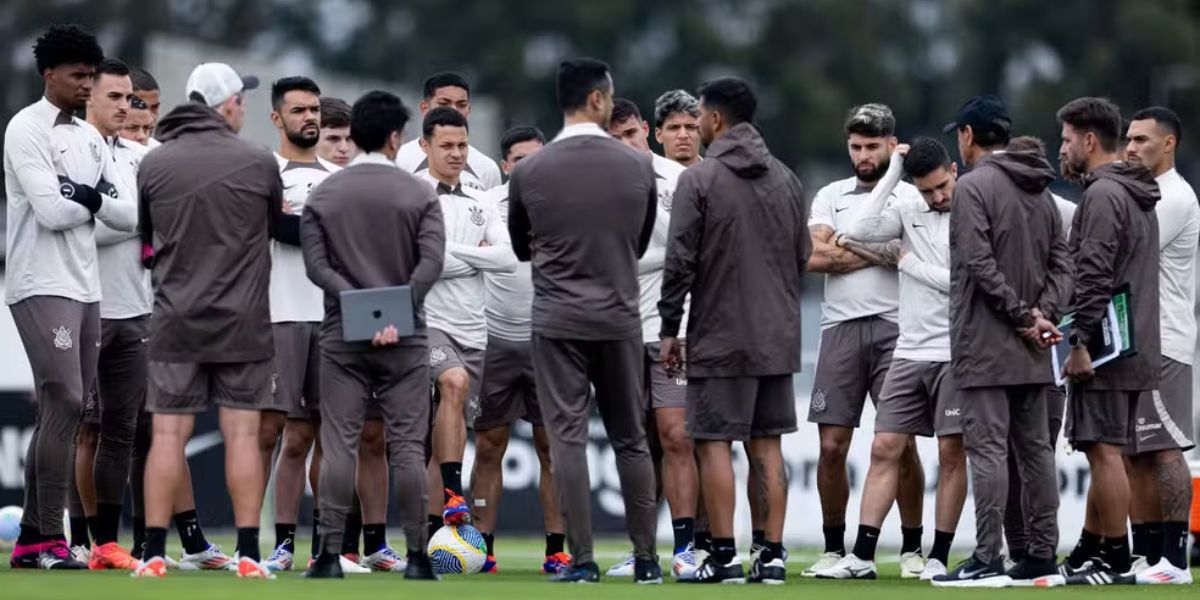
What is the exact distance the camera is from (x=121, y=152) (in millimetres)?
12547

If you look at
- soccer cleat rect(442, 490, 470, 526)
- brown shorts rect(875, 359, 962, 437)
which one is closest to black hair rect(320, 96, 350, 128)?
soccer cleat rect(442, 490, 470, 526)

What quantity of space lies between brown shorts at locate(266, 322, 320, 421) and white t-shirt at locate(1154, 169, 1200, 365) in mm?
4577

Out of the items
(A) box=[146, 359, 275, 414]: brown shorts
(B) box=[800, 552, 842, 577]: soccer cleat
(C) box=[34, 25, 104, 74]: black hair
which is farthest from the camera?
(B) box=[800, 552, 842, 577]: soccer cleat

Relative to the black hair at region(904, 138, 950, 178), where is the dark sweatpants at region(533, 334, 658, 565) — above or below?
below

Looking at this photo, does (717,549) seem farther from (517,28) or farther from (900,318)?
(517,28)

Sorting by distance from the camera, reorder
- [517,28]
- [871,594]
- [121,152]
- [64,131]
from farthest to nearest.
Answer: [517,28], [121,152], [64,131], [871,594]

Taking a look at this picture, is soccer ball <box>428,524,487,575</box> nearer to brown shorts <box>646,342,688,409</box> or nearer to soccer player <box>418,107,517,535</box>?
soccer player <box>418,107,517,535</box>

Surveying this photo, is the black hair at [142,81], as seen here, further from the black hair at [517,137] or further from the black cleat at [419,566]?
the black cleat at [419,566]

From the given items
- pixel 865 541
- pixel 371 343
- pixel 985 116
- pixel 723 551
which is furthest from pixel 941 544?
pixel 371 343

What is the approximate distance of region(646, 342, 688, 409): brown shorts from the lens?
12.7 m

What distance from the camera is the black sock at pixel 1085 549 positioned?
1253cm

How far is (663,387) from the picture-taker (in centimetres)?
1278

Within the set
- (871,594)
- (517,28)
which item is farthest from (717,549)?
(517,28)

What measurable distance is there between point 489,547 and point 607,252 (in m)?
2.64
